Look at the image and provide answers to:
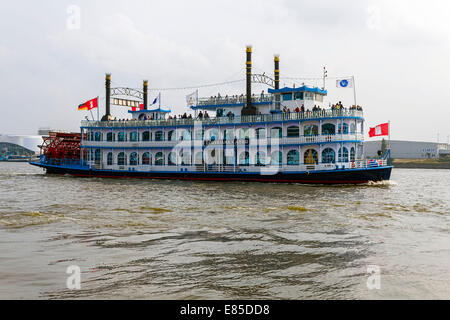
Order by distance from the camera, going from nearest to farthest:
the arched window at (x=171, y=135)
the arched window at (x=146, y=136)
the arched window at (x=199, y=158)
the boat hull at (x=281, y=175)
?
the boat hull at (x=281, y=175)
the arched window at (x=199, y=158)
the arched window at (x=171, y=135)
the arched window at (x=146, y=136)

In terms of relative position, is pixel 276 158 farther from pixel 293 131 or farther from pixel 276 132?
pixel 293 131

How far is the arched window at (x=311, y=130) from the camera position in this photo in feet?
108

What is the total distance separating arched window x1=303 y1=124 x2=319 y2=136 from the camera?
108 ft

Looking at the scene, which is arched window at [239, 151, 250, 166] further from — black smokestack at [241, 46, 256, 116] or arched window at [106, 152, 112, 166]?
arched window at [106, 152, 112, 166]

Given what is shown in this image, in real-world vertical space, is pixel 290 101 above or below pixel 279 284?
above

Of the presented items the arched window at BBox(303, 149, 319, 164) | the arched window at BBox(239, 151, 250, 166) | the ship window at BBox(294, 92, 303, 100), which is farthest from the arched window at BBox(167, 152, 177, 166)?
the arched window at BBox(303, 149, 319, 164)

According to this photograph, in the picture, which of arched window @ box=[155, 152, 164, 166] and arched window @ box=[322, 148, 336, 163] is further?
arched window @ box=[155, 152, 164, 166]

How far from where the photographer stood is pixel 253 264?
888 cm

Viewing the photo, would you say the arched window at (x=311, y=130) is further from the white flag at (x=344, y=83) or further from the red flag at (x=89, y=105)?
the red flag at (x=89, y=105)

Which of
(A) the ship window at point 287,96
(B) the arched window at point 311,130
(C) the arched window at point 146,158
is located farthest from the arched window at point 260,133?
(C) the arched window at point 146,158
